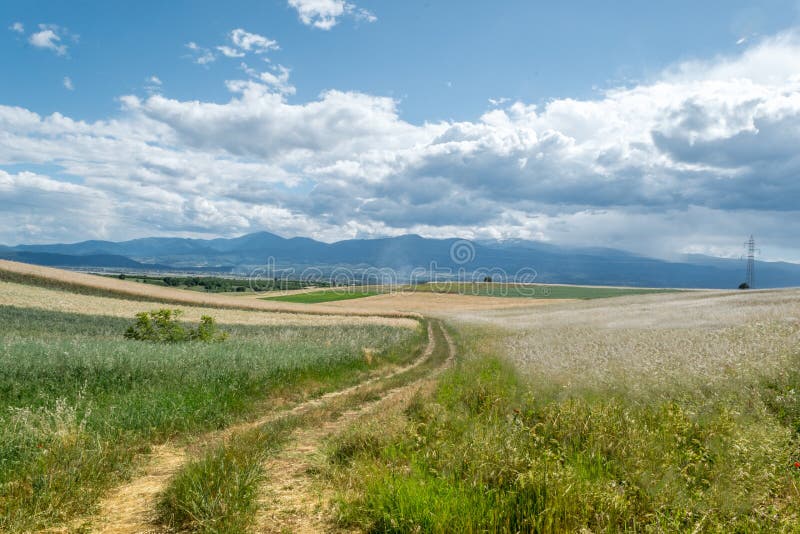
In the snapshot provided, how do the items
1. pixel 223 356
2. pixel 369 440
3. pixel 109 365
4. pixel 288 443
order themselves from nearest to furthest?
pixel 369 440 < pixel 288 443 < pixel 109 365 < pixel 223 356

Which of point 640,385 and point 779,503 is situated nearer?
point 779,503

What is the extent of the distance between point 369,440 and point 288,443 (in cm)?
243

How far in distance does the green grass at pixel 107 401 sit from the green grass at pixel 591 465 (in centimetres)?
382

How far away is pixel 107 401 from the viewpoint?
1059 cm

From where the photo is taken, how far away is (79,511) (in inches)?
239

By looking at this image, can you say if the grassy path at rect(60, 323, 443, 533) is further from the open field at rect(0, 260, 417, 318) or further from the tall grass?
the open field at rect(0, 260, 417, 318)

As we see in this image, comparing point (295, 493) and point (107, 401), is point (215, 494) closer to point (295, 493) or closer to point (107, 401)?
point (295, 493)

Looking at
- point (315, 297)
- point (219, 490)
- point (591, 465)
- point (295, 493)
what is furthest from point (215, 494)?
point (315, 297)

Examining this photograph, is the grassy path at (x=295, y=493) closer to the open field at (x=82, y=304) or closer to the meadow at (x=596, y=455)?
the meadow at (x=596, y=455)

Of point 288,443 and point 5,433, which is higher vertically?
point 5,433

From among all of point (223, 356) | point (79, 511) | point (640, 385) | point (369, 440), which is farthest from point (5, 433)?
point (640, 385)

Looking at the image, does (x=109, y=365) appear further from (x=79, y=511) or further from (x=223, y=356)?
(x=79, y=511)

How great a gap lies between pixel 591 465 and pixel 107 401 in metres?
10.6

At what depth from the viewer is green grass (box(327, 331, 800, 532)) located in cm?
523
